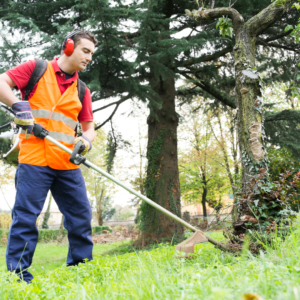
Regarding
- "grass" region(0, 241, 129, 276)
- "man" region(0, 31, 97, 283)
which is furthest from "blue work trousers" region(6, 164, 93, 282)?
"grass" region(0, 241, 129, 276)

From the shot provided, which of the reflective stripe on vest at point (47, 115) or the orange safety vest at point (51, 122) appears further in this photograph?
the reflective stripe on vest at point (47, 115)

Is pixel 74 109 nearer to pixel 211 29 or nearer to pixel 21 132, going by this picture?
pixel 21 132

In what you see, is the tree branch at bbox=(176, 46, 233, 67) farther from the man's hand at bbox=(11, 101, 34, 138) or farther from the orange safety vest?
the man's hand at bbox=(11, 101, 34, 138)

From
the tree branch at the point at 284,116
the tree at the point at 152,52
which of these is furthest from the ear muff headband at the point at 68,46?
the tree branch at the point at 284,116

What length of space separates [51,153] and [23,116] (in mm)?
416

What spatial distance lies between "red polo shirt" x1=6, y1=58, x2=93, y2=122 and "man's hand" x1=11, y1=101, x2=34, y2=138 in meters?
0.27

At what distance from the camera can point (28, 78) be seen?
9.23 feet

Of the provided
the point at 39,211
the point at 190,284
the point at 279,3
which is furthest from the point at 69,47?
the point at 279,3

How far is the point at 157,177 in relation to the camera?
22.6 feet

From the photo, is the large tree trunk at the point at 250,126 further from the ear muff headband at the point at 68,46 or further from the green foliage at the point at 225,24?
the ear muff headband at the point at 68,46

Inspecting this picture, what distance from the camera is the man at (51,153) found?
8.38ft

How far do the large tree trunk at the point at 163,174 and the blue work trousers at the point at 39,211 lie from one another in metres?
3.72

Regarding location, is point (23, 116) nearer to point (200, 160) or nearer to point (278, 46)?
point (278, 46)

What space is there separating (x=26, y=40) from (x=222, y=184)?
18.4m
